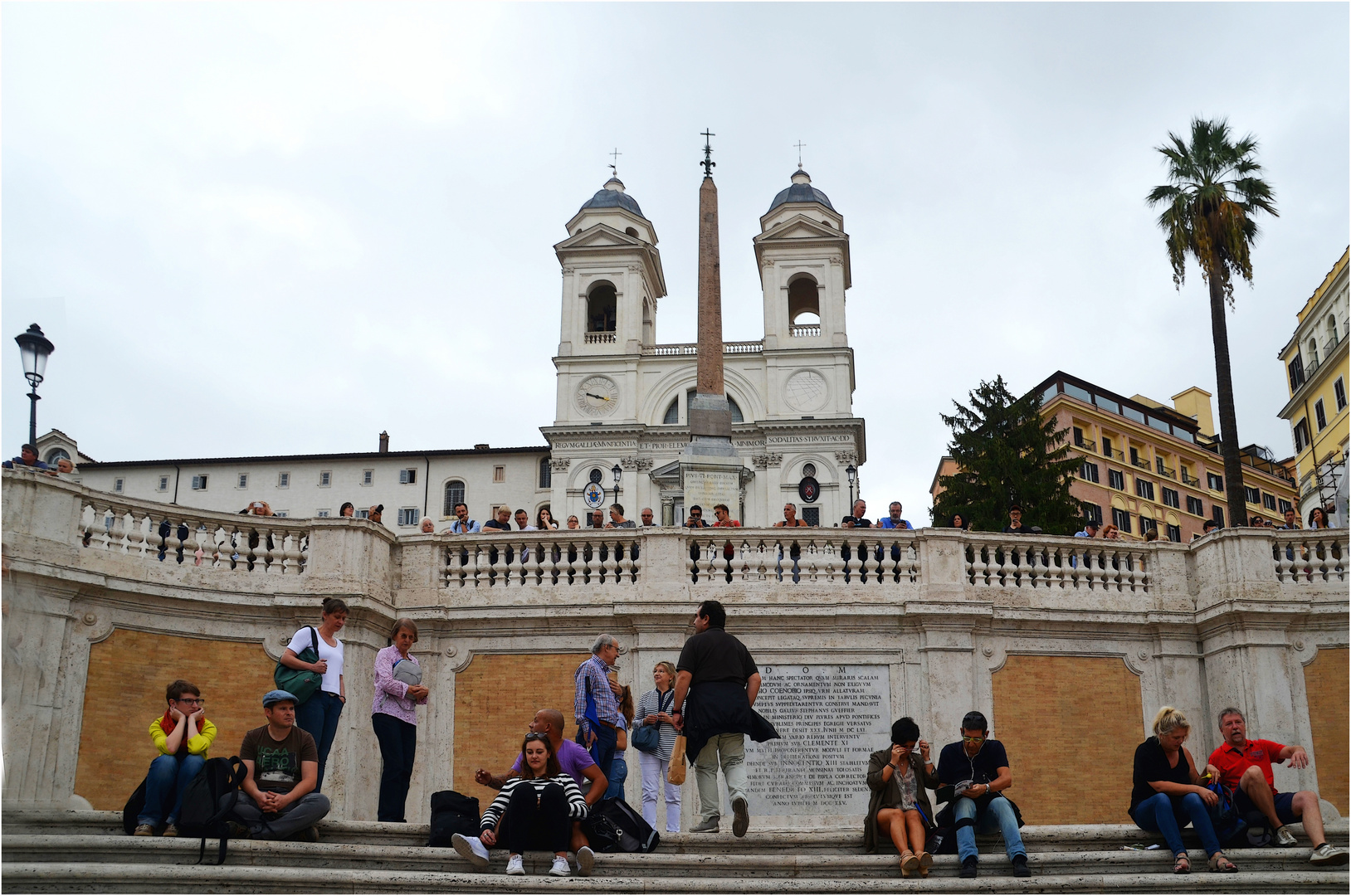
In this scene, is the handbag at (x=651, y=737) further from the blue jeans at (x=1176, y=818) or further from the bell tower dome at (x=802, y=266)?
the bell tower dome at (x=802, y=266)

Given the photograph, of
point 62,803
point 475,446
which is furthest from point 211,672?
point 475,446

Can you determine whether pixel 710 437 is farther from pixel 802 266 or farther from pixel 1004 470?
pixel 802 266

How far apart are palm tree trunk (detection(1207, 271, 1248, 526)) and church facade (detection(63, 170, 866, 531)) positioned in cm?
3901

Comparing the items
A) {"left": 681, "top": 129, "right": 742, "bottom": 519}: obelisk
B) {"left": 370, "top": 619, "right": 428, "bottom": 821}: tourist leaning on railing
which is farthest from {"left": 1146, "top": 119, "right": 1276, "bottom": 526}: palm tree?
{"left": 370, "top": 619, "right": 428, "bottom": 821}: tourist leaning on railing

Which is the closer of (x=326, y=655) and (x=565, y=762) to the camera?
(x=565, y=762)

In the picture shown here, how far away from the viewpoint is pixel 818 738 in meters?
14.9

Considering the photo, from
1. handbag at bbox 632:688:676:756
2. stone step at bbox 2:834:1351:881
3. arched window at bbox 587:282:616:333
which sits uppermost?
arched window at bbox 587:282:616:333

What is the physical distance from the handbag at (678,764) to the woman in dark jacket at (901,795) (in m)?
1.68

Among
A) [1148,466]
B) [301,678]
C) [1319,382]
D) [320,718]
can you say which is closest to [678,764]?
[320,718]

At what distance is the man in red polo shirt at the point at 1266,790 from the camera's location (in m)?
9.40

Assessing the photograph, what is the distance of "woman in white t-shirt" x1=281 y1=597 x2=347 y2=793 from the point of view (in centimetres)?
1072

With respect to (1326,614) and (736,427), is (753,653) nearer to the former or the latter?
(1326,614)

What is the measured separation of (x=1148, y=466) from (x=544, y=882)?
74874 millimetres

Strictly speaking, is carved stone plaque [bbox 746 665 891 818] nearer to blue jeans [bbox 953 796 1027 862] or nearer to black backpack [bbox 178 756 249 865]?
blue jeans [bbox 953 796 1027 862]
